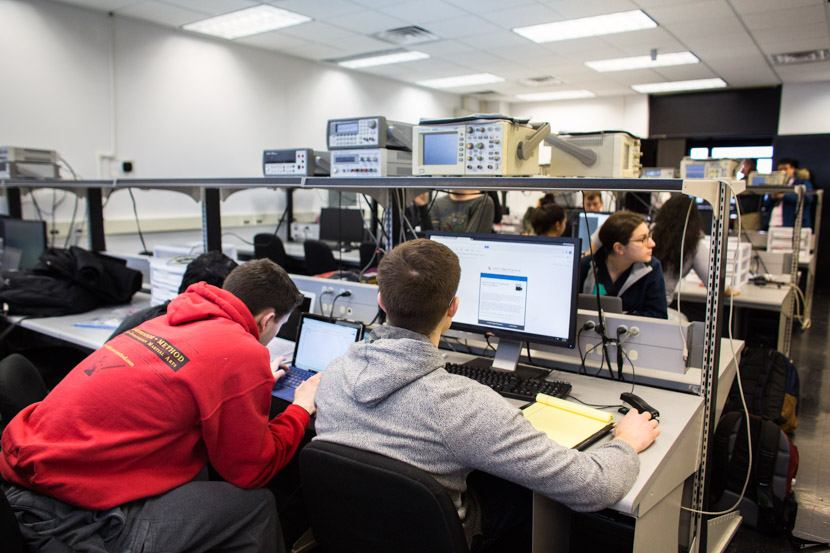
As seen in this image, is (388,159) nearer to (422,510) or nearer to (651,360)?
(651,360)

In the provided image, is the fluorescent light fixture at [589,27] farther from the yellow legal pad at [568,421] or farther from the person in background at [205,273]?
the yellow legal pad at [568,421]

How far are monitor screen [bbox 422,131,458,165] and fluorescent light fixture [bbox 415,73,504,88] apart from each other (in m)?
5.73

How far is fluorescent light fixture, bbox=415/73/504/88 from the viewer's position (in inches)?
288

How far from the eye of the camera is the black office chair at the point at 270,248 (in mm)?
3818

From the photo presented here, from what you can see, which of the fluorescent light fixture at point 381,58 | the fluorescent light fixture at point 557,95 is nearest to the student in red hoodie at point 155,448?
the fluorescent light fixture at point 381,58

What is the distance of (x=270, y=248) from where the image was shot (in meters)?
4.46

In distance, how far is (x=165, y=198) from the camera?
520 centimetres

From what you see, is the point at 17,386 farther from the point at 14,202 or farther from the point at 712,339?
the point at 14,202

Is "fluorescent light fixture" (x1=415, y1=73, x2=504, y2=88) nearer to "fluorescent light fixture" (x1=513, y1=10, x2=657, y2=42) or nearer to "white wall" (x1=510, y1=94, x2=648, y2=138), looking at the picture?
"white wall" (x1=510, y1=94, x2=648, y2=138)

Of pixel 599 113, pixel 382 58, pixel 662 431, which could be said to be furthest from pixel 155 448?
pixel 599 113

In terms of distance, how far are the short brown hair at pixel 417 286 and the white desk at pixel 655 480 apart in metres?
0.45

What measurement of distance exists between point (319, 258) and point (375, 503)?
3699 millimetres

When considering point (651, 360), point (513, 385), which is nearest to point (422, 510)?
point (513, 385)

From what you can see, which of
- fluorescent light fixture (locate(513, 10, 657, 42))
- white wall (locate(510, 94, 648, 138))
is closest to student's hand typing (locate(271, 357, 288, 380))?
fluorescent light fixture (locate(513, 10, 657, 42))
